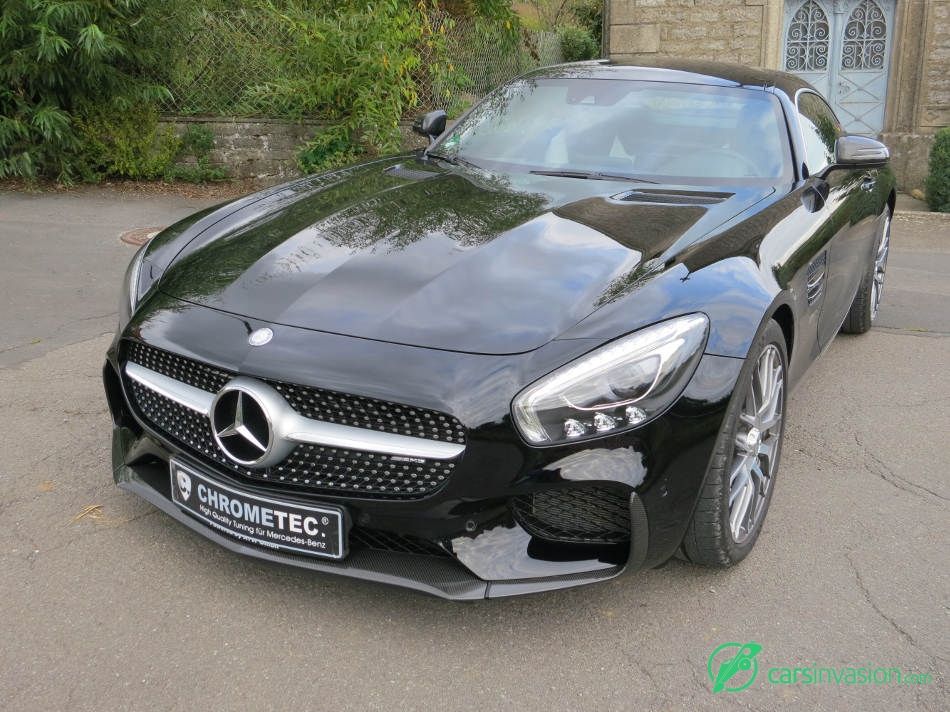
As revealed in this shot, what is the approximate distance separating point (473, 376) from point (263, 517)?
681mm

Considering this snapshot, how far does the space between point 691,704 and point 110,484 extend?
212 centimetres

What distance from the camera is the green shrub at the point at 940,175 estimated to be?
934cm

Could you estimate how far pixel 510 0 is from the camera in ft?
35.6

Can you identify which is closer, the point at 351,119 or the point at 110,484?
the point at 110,484

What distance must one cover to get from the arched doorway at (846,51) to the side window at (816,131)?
706 centimetres

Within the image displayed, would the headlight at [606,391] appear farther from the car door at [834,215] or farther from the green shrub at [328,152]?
the green shrub at [328,152]

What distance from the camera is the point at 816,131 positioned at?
4246 millimetres

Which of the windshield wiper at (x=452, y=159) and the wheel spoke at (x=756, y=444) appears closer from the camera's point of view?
the wheel spoke at (x=756, y=444)

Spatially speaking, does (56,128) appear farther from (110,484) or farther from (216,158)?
(110,484)

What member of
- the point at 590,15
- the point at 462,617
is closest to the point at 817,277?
the point at 462,617

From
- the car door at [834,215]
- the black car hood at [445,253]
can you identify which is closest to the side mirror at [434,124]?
the black car hood at [445,253]

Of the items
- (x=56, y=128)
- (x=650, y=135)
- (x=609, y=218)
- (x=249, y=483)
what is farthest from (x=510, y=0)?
(x=249, y=483)

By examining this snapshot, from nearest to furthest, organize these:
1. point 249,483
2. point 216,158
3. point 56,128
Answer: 1. point 249,483
2. point 56,128
3. point 216,158

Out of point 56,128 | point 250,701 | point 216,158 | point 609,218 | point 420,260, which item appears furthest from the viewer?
point 216,158
